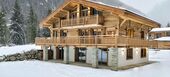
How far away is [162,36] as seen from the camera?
59.6 m

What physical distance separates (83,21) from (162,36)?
38.3 m

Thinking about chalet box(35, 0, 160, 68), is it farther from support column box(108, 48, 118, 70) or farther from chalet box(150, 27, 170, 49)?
chalet box(150, 27, 170, 49)

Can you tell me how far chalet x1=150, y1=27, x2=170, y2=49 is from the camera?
53.7m

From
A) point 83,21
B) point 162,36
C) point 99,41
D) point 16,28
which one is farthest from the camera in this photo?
point 162,36

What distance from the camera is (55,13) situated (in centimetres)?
3148

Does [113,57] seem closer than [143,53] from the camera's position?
Yes

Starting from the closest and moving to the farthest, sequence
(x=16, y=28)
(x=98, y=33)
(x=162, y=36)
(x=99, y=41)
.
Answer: (x=99, y=41)
(x=98, y=33)
(x=16, y=28)
(x=162, y=36)

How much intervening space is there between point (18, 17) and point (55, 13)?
89.5 ft

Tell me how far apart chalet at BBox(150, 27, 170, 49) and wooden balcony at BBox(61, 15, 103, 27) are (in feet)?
103

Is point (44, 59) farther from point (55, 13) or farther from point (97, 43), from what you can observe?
point (97, 43)

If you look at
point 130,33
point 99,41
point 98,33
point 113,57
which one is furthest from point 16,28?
point 113,57

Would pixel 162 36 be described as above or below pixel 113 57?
above

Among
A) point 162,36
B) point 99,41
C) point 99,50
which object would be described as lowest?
point 99,50

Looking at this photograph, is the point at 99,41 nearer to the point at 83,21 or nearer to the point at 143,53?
the point at 83,21
